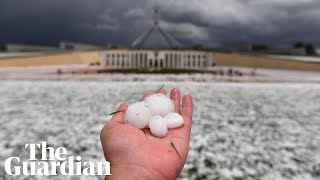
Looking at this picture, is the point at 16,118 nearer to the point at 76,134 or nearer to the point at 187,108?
the point at 76,134

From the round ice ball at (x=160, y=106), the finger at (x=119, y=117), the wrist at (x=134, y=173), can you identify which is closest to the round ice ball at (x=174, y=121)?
the round ice ball at (x=160, y=106)

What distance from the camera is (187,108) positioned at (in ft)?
16.0

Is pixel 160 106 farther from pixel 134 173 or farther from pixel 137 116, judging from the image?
pixel 134 173

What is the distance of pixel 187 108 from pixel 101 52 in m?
57.5

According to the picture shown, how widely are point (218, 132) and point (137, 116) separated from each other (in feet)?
16.5

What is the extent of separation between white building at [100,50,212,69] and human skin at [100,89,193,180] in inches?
2153

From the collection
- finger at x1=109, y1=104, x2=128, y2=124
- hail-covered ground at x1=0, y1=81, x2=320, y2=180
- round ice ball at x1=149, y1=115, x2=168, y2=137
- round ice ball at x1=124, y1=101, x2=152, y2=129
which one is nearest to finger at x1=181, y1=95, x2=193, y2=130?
round ice ball at x1=149, y1=115, x2=168, y2=137

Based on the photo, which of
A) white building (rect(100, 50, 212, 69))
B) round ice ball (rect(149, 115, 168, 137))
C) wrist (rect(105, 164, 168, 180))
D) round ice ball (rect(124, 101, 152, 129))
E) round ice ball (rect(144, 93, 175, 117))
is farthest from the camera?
white building (rect(100, 50, 212, 69))

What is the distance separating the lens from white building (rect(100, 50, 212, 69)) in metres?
59.1

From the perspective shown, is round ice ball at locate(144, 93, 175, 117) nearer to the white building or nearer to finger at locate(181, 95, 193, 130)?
finger at locate(181, 95, 193, 130)

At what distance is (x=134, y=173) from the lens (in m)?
3.41

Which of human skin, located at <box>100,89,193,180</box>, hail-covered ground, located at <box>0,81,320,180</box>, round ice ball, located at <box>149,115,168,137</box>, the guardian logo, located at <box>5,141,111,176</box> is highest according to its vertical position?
round ice ball, located at <box>149,115,168,137</box>

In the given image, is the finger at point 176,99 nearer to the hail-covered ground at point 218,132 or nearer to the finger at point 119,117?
the finger at point 119,117

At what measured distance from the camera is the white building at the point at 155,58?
59062 mm
